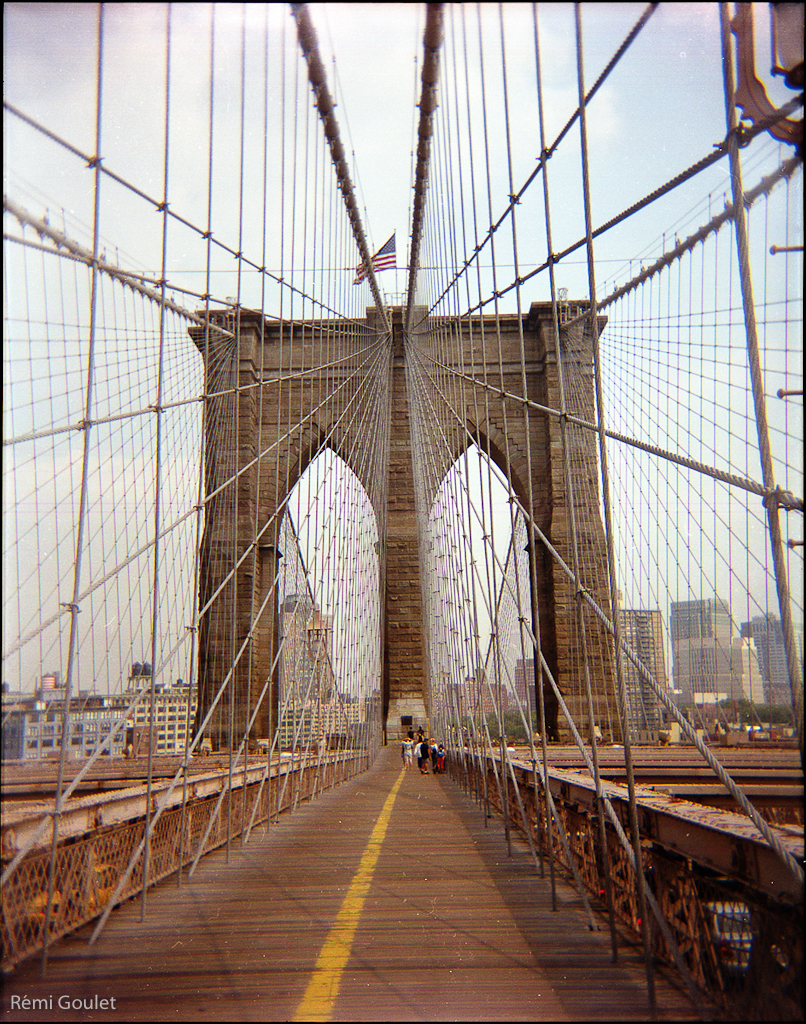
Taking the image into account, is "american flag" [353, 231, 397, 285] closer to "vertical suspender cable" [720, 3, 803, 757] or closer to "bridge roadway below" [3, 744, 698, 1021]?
"bridge roadway below" [3, 744, 698, 1021]

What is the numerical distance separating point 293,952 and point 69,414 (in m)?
2.26

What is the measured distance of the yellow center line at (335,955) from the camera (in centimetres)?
208

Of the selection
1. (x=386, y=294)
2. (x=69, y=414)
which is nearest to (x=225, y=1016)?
(x=69, y=414)

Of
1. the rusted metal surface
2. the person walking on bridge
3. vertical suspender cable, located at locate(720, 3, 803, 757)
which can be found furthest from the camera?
the person walking on bridge

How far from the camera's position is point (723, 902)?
2.06 meters

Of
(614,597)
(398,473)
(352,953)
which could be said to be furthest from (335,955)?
(398,473)

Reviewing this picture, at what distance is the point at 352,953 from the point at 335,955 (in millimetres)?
54

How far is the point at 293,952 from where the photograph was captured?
264 cm

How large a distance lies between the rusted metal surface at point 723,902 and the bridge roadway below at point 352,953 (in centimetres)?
11

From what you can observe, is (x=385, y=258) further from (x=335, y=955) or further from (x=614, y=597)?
(x=335, y=955)

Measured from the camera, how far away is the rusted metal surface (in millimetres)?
1676

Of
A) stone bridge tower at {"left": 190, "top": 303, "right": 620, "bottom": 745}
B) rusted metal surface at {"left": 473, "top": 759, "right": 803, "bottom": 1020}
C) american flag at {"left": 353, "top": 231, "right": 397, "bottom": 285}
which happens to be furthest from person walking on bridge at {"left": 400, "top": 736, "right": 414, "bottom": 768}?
rusted metal surface at {"left": 473, "top": 759, "right": 803, "bottom": 1020}

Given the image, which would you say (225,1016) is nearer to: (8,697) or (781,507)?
(8,697)

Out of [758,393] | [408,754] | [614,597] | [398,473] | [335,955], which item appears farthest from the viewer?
[398,473]
